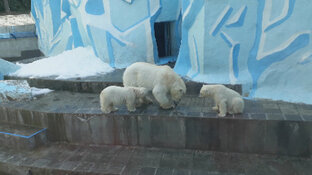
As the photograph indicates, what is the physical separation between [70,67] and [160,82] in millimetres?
4770

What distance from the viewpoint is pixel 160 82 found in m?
5.56

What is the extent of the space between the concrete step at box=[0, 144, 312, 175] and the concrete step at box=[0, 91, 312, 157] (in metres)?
0.16

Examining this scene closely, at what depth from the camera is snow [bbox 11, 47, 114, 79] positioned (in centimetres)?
873

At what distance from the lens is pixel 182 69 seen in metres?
8.02

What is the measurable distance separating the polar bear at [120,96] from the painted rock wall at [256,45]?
85.3 inches

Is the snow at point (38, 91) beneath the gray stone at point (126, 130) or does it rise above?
above

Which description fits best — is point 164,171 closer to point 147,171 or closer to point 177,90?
point 147,171

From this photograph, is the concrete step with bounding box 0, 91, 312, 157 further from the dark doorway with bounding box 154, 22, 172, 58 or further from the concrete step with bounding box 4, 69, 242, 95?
the dark doorway with bounding box 154, 22, 172, 58

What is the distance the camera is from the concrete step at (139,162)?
4.93 meters

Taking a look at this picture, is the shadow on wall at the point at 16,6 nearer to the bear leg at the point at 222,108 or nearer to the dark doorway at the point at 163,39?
the dark doorway at the point at 163,39

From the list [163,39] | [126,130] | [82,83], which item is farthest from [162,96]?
[163,39]

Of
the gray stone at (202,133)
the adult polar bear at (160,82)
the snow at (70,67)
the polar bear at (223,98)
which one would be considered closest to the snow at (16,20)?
the snow at (70,67)

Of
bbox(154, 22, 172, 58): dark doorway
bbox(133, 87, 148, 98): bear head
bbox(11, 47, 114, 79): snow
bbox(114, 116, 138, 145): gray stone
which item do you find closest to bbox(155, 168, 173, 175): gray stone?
bbox(114, 116, 138, 145): gray stone

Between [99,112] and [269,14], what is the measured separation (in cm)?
455
